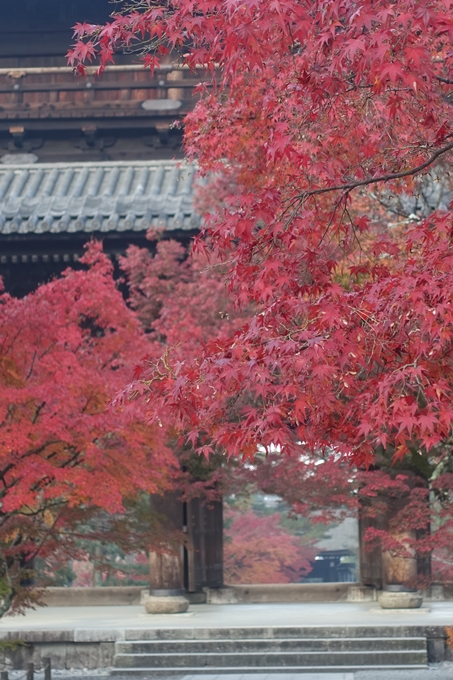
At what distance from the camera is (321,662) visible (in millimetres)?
14805

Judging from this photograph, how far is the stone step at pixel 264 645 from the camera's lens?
1495cm

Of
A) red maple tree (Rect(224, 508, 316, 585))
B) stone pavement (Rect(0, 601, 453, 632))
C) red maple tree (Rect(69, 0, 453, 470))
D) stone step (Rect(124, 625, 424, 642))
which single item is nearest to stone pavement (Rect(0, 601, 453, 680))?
stone pavement (Rect(0, 601, 453, 632))

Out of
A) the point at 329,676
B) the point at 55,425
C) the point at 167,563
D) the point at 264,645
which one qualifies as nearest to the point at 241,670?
the point at 264,645

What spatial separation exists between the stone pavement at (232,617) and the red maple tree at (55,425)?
17.0 ft

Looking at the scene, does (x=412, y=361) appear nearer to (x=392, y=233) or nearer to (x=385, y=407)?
(x=385, y=407)

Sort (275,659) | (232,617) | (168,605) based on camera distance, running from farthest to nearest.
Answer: (168,605)
(232,617)
(275,659)

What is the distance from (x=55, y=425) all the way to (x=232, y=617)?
8555 millimetres

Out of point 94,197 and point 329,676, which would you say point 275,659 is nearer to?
point 329,676

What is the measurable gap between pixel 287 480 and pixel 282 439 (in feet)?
38.1

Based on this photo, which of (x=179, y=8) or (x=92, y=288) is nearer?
(x=179, y=8)

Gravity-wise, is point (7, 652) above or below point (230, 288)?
below

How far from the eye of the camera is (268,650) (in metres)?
15.2

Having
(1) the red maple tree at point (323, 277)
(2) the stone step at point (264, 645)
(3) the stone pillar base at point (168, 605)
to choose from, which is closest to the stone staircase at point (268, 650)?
(2) the stone step at point (264, 645)

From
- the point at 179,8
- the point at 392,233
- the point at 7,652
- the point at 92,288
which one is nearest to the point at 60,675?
the point at 7,652
